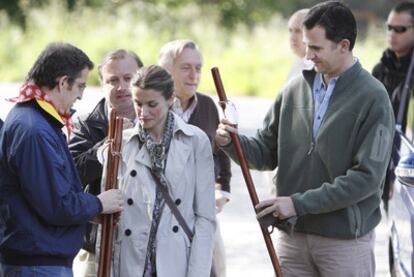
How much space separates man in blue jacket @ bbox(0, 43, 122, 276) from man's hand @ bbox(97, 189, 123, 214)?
73mm

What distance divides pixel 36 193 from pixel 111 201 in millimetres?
→ 433

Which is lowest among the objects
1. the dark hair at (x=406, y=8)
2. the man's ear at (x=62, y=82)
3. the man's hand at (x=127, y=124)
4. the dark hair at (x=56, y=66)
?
the man's hand at (x=127, y=124)

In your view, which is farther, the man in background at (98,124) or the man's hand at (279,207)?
the man in background at (98,124)

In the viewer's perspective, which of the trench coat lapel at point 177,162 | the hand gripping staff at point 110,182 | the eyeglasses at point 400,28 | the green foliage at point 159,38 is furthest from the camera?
the green foliage at point 159,38

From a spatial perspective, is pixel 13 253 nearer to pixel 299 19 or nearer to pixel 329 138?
pixel 329 138

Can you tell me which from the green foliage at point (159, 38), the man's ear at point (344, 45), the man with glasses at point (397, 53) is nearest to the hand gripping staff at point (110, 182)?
the man's ear at point (344, 45)

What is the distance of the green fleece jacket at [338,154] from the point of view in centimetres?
545

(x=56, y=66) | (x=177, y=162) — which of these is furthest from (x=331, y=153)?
(x=56, y=66)

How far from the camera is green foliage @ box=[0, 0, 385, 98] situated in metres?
24.0

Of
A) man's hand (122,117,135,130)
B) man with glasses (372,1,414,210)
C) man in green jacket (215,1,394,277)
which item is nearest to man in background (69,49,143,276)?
man's hand (122,117,135,130)

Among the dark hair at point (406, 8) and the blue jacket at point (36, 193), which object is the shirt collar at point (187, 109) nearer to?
the blue jacket at point (36, 193)

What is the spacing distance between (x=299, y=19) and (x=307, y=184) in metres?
2.90

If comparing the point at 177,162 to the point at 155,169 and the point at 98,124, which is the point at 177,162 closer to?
the point at 155,169

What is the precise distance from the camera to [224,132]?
226 inches
